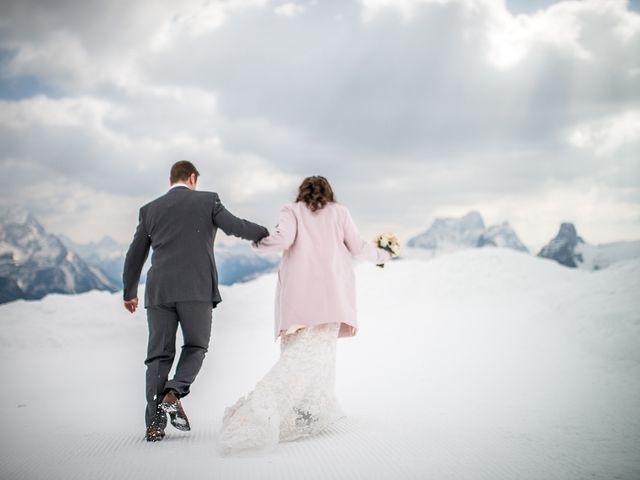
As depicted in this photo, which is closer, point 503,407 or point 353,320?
point 353,320

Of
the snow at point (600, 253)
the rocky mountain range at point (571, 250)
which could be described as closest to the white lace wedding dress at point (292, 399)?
the snow at point (600, 253)

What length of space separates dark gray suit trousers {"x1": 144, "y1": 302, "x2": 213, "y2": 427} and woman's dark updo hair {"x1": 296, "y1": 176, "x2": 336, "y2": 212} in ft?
3.63

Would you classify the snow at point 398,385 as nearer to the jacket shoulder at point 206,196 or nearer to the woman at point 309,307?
the woman at point 309,307

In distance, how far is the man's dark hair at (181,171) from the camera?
4.32 m

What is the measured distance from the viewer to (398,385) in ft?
20.2

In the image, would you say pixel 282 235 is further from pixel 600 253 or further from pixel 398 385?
pixel 600 253

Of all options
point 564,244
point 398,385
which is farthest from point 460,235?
point 398,385

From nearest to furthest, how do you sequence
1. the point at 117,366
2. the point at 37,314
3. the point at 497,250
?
the point at 117,366, the point at 37,314, the point at 497,250

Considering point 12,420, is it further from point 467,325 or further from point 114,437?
point 467,325

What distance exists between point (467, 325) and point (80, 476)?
8190mm

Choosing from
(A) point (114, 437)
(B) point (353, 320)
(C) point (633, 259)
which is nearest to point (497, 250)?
(C) point (633, 259)

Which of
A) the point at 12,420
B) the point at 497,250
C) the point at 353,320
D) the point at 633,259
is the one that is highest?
the point at 497,250

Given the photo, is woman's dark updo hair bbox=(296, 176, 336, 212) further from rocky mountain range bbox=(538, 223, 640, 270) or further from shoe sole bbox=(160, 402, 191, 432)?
rocky mountain range bbox=(538, 223, 640, 270)

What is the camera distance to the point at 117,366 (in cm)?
862
